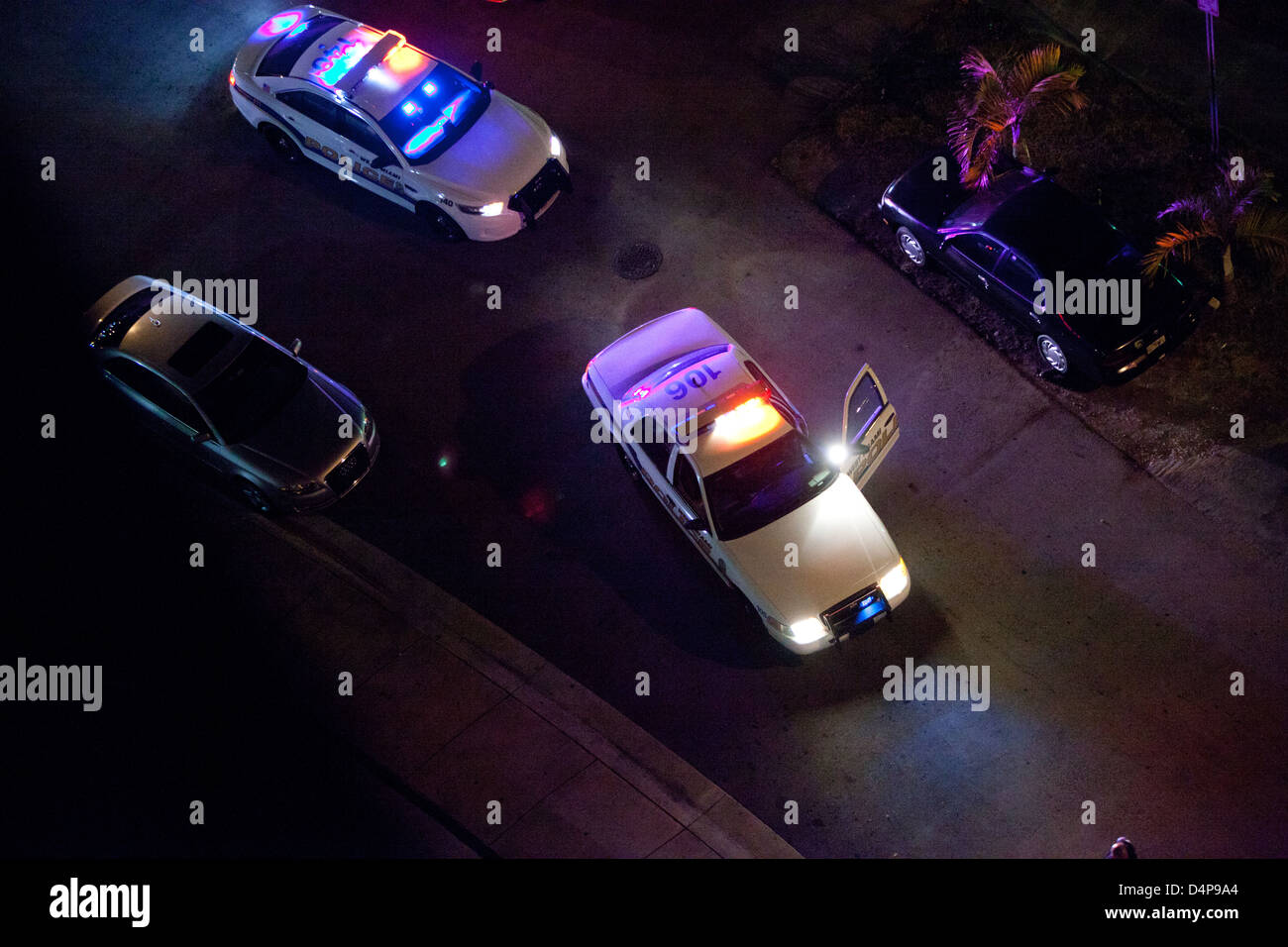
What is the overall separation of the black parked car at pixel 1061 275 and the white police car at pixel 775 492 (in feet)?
8.27

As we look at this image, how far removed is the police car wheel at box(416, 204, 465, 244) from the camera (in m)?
13.2

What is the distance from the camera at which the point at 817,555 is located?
1008 cm

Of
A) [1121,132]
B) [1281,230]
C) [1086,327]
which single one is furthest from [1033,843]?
[1121,132]

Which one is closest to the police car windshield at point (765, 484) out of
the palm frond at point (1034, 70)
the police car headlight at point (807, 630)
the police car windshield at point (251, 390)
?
the police car headlight at point (807, 630)

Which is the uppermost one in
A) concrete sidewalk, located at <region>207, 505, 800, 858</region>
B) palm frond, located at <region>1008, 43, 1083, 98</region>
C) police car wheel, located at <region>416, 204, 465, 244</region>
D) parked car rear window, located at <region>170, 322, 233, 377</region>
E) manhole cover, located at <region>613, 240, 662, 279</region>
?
palm frond, located at <region>1008, 43, 1083, 98</region>

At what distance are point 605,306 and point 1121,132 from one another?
7.43 m

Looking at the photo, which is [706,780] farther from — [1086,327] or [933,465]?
[1086,327]

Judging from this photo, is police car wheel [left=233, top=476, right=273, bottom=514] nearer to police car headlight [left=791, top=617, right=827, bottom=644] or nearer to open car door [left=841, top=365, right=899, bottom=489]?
police car headlight [left=791, top=617, right=827, bottom=644]

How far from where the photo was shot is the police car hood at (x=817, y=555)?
993 cm

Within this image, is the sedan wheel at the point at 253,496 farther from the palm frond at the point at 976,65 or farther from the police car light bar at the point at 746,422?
the palm frond at the point at 976,65

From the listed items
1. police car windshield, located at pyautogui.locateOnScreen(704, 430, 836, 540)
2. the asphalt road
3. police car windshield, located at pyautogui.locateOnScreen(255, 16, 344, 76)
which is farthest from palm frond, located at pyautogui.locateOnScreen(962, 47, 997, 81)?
police car windshield, located at pyautogui.locateOnScreen(255, 16, 344, 76)

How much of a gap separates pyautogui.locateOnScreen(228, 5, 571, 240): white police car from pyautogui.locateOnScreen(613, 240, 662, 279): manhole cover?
1.23 m

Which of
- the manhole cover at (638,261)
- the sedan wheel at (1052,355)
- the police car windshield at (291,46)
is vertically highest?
the police car windshield at (291,46)
